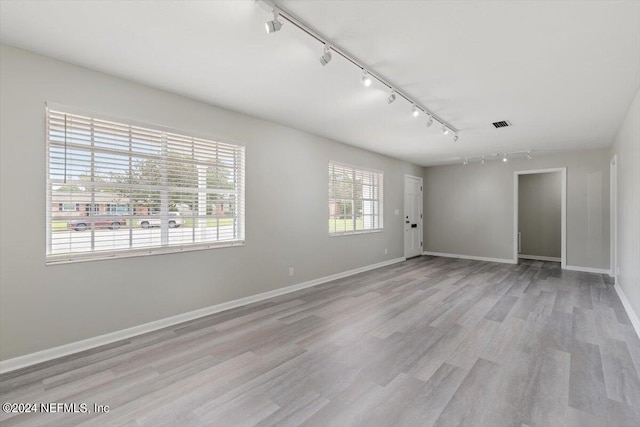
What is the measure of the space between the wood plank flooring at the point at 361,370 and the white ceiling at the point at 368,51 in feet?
8.17

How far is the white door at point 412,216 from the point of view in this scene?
24.9 ft

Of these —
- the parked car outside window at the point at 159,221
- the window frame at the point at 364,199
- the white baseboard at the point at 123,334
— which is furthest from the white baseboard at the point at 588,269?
the parked car outside window at the point at 159,221

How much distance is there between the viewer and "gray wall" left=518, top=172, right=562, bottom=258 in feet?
24.7

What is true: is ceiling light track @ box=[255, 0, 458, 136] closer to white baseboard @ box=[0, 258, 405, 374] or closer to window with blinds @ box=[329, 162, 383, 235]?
window with blinds @ box=[329, 162, 383, 235]

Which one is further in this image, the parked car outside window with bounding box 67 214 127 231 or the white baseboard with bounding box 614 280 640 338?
the white baseboard with bounding box 614 280 640 338

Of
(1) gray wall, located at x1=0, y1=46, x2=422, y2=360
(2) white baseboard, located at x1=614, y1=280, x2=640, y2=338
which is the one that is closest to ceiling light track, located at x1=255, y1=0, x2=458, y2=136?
(1) gray wall, located at x1=0, y1=46, x2=422, y2=360

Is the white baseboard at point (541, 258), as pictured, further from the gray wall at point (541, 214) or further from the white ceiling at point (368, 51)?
the white ceiling at point (368, 51)

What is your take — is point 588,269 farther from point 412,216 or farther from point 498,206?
point 412,216

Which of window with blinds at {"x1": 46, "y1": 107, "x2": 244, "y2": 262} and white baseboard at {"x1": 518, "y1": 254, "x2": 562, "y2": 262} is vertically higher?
window with blinds at {"x1": 46, "y1": 107, "x2": 244, "y2": 262}

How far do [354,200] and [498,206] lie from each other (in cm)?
388

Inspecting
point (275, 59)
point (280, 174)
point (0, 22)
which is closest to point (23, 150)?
point (0, 22)

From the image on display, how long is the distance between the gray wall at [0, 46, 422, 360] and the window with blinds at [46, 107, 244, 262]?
0.10 meters

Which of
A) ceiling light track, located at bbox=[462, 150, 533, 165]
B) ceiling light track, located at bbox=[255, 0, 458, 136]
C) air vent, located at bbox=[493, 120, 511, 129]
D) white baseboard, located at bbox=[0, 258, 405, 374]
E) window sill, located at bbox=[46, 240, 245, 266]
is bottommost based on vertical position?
white baseboard, located at bbox=[0, 258, 405, 374]

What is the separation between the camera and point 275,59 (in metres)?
2.52
